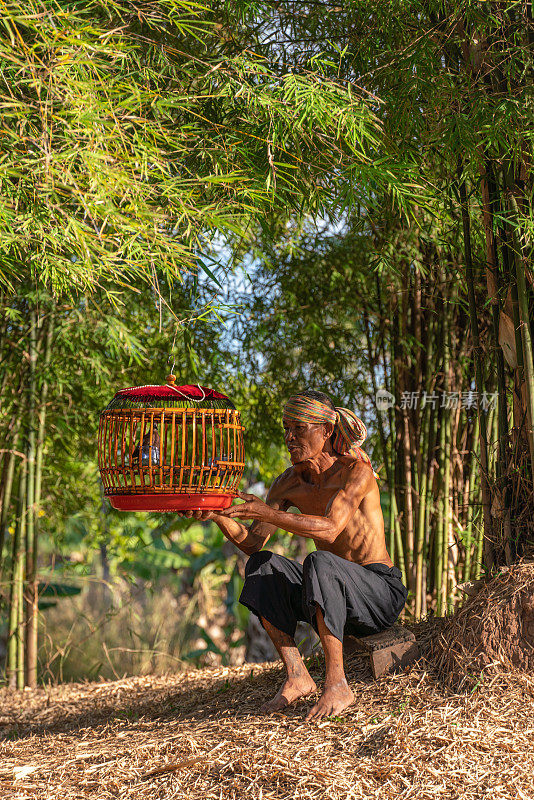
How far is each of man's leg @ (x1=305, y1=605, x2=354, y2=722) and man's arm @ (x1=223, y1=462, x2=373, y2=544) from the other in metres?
0.24

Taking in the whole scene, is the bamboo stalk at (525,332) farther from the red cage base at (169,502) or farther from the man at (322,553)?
the red cage base at (169,502)

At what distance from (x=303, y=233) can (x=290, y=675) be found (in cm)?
232

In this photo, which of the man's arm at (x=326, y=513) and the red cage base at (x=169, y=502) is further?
the man's arm at (x=326, y=513)

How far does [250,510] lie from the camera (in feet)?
7.73

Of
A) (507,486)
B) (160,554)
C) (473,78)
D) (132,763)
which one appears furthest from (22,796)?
(160,554)

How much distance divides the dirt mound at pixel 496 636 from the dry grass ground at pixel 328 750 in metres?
0.02

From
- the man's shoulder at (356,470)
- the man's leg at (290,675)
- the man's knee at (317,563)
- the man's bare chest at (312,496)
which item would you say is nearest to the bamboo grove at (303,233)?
the man's shoulder at (356,470)

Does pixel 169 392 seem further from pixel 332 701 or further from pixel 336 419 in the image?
pixel 332 701

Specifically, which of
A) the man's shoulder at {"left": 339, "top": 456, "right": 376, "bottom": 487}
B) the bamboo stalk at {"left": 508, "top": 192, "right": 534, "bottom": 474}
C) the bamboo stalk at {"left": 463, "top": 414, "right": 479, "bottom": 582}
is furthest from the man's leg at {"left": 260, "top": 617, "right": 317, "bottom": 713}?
the bamboo stalk at {"left": 463, "top": 414, "right": 479, "bottom": 582}

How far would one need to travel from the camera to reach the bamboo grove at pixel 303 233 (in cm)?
241

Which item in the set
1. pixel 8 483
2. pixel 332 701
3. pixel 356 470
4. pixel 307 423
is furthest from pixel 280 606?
pixel 8 483

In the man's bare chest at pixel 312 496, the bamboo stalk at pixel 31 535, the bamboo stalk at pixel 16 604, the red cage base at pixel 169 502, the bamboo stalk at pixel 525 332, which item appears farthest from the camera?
the bamboo stalk at pixel 16 604

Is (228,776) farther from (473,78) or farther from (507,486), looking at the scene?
(473,78)

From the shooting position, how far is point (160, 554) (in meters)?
8.25
